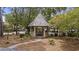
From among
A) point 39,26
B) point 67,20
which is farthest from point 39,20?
point 67,20

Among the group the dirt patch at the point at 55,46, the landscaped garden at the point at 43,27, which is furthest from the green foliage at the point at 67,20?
the dirt patch at the point at 55,46

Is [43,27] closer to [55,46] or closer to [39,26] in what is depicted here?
[39,26]

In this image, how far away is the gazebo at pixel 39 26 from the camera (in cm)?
288

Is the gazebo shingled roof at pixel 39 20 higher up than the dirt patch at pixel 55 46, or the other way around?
the gazebo shingled roof at pixel 39 20

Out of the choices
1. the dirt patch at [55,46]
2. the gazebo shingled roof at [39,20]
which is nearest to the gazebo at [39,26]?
the gazebo shingled roof at [39,20]

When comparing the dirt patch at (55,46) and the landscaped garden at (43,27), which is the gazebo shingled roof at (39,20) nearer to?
the landscaped garden at (43,27)

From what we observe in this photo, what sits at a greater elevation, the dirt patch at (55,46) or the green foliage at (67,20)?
the green foliage at (67,20)

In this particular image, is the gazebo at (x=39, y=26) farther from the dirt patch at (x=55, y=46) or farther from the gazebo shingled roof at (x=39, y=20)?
the dirt patch at (x=55, y=46)

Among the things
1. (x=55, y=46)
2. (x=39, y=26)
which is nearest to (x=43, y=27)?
(x=39, y=26)

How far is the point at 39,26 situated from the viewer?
9.53ft

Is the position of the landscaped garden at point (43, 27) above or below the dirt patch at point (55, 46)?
above

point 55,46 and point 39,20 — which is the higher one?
point 39,20
